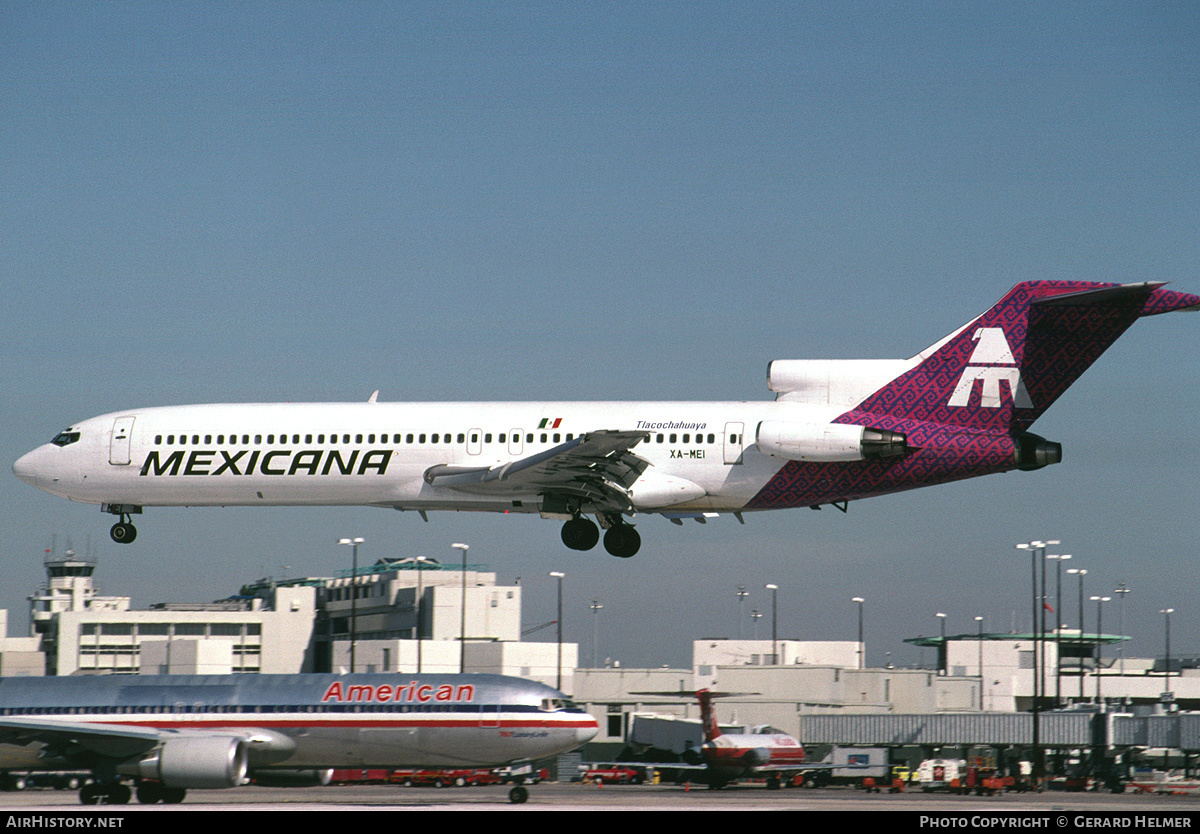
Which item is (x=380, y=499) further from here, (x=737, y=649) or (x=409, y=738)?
(x=737, y=649)

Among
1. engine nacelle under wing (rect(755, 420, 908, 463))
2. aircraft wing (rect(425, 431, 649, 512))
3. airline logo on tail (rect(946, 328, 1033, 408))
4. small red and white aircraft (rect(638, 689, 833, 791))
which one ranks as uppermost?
airline logo on tail (rect(946, 328, 1033, 408))

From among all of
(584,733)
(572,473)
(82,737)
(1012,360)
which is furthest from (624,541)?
(82,737)

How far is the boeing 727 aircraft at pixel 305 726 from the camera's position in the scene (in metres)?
39.8

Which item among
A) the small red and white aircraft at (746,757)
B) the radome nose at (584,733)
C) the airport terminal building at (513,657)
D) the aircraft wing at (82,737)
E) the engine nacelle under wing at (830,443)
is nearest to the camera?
the engine nacelle under wing at (830,443)

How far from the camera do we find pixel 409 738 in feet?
132

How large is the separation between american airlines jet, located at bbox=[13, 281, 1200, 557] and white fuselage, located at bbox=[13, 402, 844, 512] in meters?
0.05

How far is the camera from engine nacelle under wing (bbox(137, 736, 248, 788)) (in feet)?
124

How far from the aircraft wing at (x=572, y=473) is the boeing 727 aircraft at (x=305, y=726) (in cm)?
566

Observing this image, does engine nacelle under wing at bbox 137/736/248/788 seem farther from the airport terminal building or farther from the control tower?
the control tower

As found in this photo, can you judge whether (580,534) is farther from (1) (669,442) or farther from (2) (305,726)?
(2) (305,726)

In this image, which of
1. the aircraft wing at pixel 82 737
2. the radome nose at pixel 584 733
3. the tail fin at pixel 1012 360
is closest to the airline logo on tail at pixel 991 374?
the tail fin at pixel 1012 360

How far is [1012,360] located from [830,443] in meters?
5.33

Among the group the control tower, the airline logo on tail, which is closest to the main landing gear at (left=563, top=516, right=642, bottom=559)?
the airline logo on tail

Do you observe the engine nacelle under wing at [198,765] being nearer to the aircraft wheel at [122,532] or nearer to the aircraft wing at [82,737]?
the aircraft wing at [82,737]
